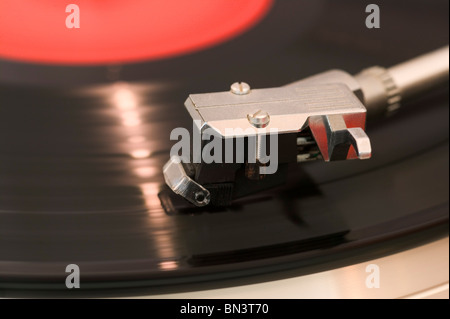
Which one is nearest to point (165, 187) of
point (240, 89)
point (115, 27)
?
point (240, 89)

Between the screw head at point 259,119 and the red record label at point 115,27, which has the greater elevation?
the red record label at point 115,27

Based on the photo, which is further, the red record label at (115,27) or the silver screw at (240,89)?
the red record label at (115,27)

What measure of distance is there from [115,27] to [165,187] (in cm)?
41

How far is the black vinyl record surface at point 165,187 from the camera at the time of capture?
79 centimetres

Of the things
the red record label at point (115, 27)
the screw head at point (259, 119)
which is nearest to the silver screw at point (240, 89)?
the screw head at point (259, 119)

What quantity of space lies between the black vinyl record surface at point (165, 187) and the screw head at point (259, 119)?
128 millimetres

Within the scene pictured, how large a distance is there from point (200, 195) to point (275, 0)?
558 mm

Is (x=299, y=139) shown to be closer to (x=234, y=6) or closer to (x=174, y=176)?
(x=174, y=176)

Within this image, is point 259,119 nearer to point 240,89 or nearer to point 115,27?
point 240,89

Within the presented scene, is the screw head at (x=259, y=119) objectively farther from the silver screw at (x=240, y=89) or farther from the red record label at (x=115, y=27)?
the red record label at (x=115, y=27)

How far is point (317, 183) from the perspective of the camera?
902mm

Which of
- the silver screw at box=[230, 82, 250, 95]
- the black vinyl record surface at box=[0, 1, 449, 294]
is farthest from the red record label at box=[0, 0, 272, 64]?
the silver screw at box=[230, 82, 250, 95]

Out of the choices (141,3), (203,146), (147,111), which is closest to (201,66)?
(147,111)

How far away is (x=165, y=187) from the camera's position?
2.92 ft
